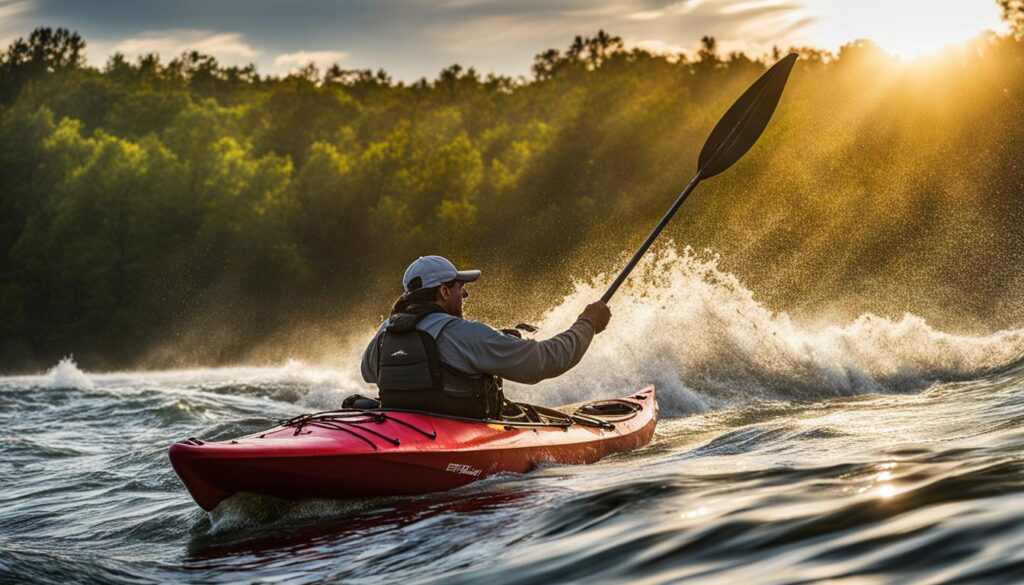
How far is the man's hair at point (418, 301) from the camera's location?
20.8 feet

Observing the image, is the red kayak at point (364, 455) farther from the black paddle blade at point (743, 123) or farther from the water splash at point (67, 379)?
the water splash at point (67, 379)

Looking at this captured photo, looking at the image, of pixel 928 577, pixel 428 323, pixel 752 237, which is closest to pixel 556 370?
pixel 428 323

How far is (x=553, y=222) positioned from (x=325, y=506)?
33.8 metres

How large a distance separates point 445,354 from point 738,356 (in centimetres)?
712

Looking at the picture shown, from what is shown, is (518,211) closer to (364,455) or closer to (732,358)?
(732,358)

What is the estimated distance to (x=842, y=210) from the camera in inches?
1308

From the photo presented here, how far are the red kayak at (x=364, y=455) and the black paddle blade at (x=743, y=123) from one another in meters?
3.54

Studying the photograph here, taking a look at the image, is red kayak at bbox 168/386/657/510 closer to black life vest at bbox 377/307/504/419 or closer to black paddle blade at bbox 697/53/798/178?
black life vest at bbox 377/307/504/419

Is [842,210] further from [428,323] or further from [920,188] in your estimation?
[428,323]

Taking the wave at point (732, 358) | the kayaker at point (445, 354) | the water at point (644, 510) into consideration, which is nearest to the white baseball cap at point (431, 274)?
the kayaker at point (445, 354)

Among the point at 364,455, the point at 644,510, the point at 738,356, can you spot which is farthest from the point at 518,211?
the point at 644,510

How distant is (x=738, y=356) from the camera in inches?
503

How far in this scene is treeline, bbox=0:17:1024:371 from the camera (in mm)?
32062

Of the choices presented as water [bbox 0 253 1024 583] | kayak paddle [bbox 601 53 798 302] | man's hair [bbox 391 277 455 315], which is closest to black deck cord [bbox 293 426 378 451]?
water [bbox 0 253 1024 583]
